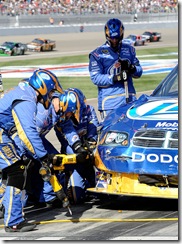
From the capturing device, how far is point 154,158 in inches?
258

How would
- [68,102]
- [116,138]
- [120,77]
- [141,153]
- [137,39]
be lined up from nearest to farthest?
[141,153]
[68,102]
[116,138]
[120,77]
[137,39]

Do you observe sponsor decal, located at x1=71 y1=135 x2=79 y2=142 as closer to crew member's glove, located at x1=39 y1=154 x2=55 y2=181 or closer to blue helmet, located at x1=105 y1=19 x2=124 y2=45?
crew member's glove, located at x1=39 y1=154 x2=55 y2=181

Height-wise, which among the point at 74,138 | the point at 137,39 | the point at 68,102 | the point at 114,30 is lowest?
the point at 137,39

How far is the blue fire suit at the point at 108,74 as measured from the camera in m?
8.98

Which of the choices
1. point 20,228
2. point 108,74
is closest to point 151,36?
point 108,74

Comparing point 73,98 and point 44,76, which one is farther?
point 73,98

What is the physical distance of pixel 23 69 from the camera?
27031 mm

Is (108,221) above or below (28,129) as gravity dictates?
below

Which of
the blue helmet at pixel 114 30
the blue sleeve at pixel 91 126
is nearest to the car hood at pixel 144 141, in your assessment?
the blue sleeve at pixel 91 126

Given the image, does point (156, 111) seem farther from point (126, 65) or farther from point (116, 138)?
point (126, 65)

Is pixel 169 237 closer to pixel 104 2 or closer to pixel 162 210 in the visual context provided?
pixel 162 210

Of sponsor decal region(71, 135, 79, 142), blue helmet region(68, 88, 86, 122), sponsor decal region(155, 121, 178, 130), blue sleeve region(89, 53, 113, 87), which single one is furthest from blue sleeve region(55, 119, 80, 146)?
blue sleeve region(89, 53, 113, 87)

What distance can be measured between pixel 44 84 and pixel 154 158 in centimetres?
127

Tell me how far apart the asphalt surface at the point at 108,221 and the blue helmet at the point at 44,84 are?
3.84 feet
